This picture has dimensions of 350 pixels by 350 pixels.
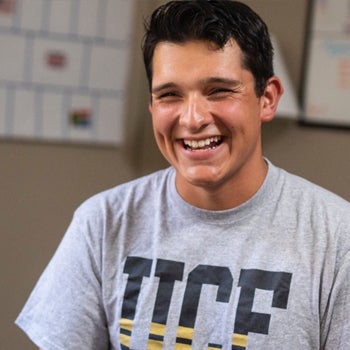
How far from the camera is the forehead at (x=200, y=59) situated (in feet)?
4.21

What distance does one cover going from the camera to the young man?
4.26ft

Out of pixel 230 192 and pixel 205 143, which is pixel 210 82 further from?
pixel 230 192

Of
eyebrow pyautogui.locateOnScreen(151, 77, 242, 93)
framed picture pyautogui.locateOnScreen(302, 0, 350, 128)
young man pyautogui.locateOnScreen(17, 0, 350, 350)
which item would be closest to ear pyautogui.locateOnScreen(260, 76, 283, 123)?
young man pyautogui.locateOnScreen(17, 0, 350, 350)

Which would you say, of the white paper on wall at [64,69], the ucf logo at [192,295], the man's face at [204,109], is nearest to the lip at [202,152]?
the man's face at [204,109]

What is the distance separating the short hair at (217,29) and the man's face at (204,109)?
0.05ft

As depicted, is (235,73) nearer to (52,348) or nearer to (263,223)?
(263,223)

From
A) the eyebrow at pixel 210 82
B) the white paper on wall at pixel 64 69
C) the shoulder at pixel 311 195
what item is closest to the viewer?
the eyebrow at pixel 210 82

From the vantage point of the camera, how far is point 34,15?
7.66 ft

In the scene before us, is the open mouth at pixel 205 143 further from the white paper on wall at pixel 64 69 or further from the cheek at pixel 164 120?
the white paper on wall at pixel 64 69

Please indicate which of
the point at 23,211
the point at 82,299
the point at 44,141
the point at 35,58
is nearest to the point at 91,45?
the point at 35,58

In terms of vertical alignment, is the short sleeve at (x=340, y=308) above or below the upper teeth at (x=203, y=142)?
below

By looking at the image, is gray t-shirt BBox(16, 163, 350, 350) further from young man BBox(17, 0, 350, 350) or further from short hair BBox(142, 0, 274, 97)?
short hair BBox(142, 0, 274, 97)

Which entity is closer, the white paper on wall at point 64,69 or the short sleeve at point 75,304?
the short sleeve at point 75,304

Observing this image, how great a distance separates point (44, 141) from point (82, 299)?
3.41ft
